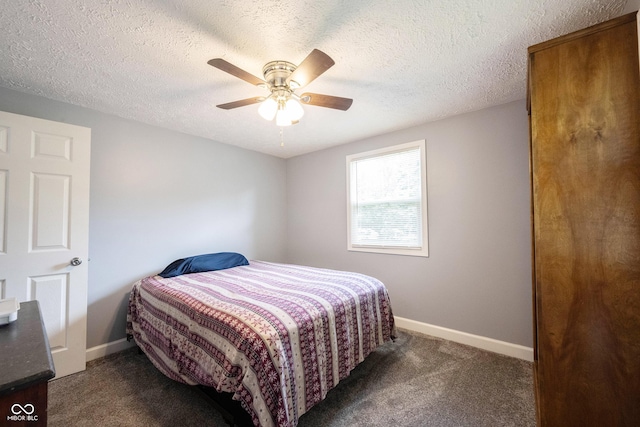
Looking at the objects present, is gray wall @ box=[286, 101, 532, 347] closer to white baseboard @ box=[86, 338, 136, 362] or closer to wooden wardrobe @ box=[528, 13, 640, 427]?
wooden wardrobe @ box=[528, 13, 640, 427]

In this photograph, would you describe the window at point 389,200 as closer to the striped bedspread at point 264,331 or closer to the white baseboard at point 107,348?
the striped bedspread at point 264,331

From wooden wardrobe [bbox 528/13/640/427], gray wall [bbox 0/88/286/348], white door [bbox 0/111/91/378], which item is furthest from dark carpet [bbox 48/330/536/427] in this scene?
wooden wardrobe [bbox 528/13/640/427]

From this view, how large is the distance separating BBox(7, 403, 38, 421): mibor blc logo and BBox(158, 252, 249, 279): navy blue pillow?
6.43 ft

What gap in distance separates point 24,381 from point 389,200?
3.01m

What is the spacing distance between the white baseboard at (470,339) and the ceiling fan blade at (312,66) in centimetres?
269

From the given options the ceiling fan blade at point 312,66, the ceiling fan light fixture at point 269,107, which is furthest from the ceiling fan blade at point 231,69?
the ceiling fan blade at point 312,66

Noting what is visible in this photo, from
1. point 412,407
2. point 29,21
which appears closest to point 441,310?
point 412,407

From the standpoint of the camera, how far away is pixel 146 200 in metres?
2.69

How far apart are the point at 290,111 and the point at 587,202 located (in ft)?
5.14

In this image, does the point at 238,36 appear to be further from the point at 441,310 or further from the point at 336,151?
the point at 441,310

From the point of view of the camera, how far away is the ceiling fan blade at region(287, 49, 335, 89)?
129cm

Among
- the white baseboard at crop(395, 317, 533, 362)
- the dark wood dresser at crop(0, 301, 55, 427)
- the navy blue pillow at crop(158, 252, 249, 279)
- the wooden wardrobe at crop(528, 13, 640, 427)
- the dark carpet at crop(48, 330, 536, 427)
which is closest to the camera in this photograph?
the dark wood dresser at crop(0, 301, 55, 427)

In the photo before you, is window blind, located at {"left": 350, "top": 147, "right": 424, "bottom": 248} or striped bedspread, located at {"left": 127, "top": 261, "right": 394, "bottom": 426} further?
window blind, located at {"left": 350, "top": 147, "right": 424, "bottom": 248}

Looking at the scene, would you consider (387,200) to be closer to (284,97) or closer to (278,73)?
(284,97)
